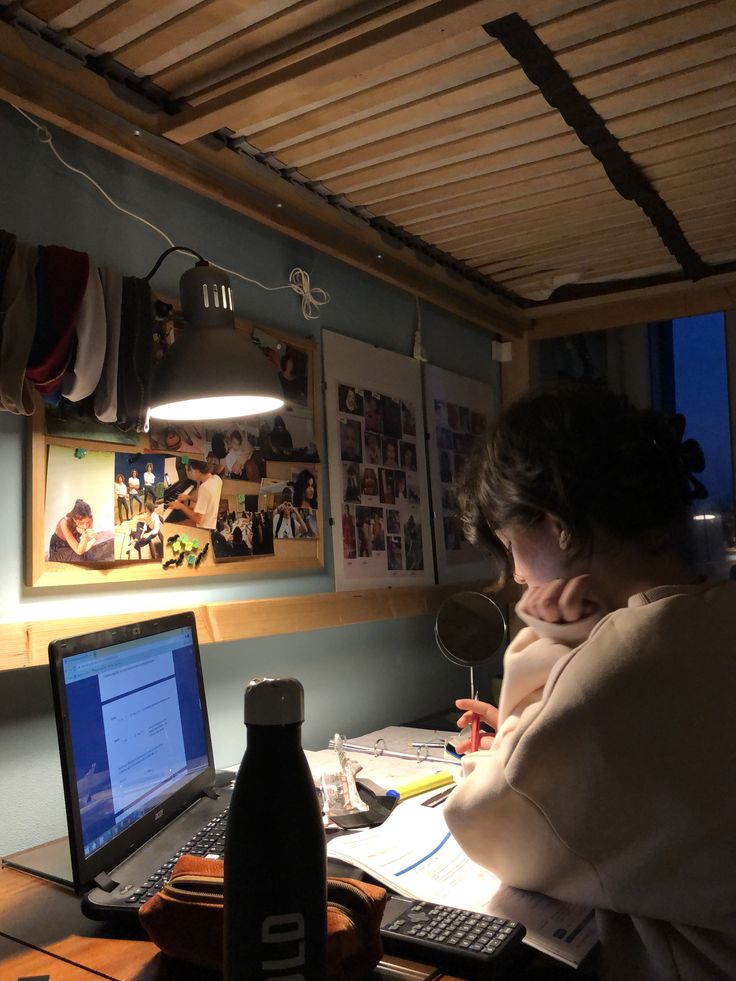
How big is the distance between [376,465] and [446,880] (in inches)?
55.0

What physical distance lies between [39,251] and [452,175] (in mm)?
968

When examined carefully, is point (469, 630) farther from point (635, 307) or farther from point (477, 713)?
point (635, 307)

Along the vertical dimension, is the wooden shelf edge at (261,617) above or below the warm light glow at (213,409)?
below

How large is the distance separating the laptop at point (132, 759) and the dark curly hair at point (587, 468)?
60cm

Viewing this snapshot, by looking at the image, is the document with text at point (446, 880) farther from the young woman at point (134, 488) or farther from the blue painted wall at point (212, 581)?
the young woman at point (134, 488)

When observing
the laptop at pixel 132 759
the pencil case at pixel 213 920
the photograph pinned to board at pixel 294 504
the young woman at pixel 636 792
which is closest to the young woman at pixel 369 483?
the photograph pinned to board at pixel 294 504

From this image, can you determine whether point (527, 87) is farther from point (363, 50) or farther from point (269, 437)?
point (269, 437)

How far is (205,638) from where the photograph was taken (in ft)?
5.67

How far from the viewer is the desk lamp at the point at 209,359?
4.56 feet

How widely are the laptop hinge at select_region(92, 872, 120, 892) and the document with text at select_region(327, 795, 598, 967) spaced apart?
0.31 m

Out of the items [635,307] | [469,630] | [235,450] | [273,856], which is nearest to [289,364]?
[235,450]

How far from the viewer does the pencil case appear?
896 mm

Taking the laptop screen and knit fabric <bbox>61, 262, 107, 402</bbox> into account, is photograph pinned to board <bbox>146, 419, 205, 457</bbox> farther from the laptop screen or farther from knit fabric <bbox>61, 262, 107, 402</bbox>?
the laptop screen

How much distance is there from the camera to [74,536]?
1525mm
